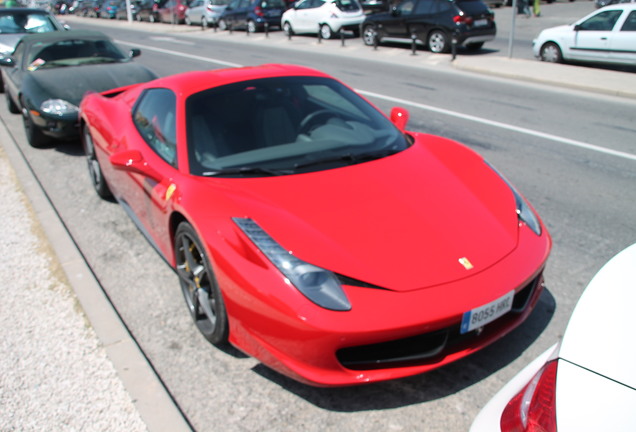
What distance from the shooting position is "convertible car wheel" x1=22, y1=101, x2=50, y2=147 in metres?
7.82

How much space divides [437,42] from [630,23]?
5.55 metres

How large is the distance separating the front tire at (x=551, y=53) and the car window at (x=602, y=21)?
2.78 ft

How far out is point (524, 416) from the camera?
1858mm

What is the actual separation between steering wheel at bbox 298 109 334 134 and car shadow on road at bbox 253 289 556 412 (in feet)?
5.49

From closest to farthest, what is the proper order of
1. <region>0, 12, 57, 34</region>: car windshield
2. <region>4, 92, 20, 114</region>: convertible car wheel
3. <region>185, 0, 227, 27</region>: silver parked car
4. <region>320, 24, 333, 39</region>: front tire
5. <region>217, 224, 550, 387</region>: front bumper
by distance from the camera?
1. <region>217, 224, 550, 387</region>: front bumper
2. <region>4, 92, 20, 114</region>: convertible car wheel
3. <region>0, 12, 57, 34</region>: car windshield
4. <region>320, 24, 333, 39</region>: front tire
5. <region>185, 0, 227, 27</region>: silver parked car

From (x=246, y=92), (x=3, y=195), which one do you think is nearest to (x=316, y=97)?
(x=246, y=92)

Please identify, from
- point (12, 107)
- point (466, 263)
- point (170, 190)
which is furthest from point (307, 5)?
point (466, 263)

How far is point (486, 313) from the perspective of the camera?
2902mm

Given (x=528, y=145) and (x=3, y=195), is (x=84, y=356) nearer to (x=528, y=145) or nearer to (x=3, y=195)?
(x=3, y=195)

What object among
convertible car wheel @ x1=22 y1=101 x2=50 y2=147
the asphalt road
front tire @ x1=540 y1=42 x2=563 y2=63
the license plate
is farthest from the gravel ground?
front tire @ x1=540 y1=42 x2=563 y2=63

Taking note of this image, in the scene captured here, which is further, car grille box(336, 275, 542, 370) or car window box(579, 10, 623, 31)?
car window box(579, 10, 623, 31)

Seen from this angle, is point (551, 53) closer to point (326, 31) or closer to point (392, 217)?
point (326, 31)

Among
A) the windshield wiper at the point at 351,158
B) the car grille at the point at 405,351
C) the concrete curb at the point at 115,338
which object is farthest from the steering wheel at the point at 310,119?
the car grille at the point at 405,351

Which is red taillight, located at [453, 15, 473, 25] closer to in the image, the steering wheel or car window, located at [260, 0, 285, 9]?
car window, located at [260, 0, 285, 9]
